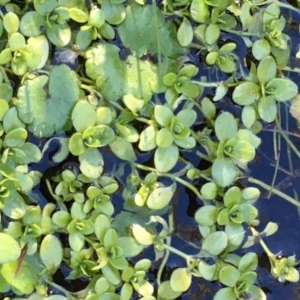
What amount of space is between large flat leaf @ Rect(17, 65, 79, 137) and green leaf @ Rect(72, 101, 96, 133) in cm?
3

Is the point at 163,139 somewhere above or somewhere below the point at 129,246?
above

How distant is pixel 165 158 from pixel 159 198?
0.09 meters

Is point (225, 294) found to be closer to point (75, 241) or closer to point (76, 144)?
point (75, 241)

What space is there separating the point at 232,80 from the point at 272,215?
0.35 meters

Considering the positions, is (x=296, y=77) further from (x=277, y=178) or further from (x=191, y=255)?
(x=191, y=255)

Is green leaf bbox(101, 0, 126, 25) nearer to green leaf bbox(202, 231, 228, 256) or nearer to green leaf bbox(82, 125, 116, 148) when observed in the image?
green leaf bbox(82, 125, 116, 148)

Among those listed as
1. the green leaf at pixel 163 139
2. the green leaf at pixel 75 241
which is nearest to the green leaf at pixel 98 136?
the green leaf at pixel 163 139

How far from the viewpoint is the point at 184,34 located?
135cm

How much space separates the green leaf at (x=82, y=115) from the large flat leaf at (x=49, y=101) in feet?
0.10

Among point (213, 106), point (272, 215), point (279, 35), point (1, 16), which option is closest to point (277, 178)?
point (272, 215)

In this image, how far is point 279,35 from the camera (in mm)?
1372

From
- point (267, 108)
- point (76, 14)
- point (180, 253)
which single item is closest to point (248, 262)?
point (180, 253)

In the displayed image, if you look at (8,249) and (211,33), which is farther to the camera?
(211,33)

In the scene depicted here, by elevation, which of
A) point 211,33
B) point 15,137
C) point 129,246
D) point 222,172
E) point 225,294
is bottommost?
point 225,294
